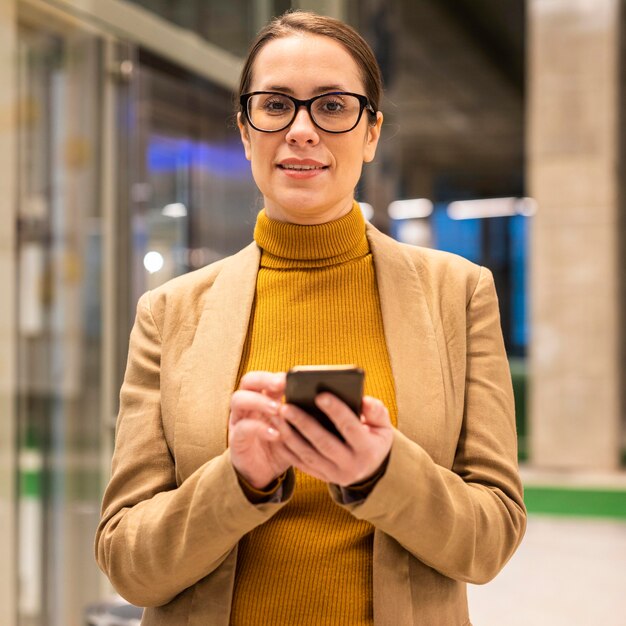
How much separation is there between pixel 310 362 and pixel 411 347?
172 mm

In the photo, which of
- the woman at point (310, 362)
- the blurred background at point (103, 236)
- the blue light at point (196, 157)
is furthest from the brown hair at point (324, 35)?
the blue light at point (196, 157)

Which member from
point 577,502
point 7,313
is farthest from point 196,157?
point 577,502

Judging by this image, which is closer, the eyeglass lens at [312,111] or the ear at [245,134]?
the eyeglass lens at [312,111]

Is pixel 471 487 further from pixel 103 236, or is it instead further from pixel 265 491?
pixel 103 236

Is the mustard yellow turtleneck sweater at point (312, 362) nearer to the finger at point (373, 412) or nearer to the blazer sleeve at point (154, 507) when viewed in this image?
the blazer sleeve at point (154, 507)

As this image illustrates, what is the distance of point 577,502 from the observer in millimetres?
7758

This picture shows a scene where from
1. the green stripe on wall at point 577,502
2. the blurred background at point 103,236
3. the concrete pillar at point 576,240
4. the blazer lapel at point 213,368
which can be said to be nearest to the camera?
the blazer lapel at point 213,368

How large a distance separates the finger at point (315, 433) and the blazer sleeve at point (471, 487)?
0.10 metres

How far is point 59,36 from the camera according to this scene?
153 inches

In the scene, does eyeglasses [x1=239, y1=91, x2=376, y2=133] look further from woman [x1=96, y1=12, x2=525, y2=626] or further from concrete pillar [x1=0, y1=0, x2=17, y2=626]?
concrete pillar [x1=0, y1=0, x2=17, y2=626]

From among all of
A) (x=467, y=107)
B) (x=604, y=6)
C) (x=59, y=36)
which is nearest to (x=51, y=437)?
(x=59, y=36)

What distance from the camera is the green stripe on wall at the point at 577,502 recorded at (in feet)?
24.5

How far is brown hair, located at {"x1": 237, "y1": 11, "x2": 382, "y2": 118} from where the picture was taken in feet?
4.92

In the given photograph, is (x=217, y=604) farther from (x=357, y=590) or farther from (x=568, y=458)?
(x=568, y=458)
